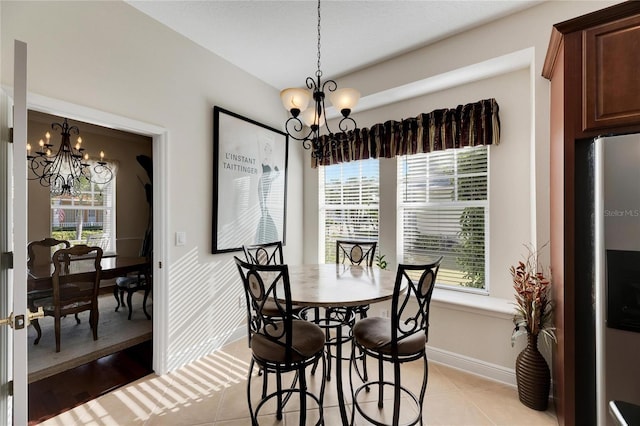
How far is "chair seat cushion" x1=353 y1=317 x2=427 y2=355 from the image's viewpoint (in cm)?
167

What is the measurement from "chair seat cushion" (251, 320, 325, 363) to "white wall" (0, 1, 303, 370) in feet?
4.06

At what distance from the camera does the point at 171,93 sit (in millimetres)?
2525

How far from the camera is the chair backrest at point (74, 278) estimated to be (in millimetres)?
2836

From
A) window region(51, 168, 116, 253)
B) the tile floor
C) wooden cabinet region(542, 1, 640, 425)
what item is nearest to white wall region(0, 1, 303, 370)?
the tile floor

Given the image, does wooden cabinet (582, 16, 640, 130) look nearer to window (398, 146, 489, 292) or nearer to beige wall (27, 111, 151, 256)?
window (398, 146, 489, 292)

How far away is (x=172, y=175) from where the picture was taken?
253cm

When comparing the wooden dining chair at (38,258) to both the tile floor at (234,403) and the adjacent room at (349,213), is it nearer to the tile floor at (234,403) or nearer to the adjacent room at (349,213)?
the adjacent room at (349,213)

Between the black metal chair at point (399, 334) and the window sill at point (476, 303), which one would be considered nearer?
the black metal chair at point (399, 334)

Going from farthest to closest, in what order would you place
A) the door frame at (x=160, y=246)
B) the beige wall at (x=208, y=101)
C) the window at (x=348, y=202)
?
the window at (x=348, y=202), the door frame at (x=160, y=246), the beige wall at (x=208, y=101)

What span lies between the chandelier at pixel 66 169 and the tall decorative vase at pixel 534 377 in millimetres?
5411

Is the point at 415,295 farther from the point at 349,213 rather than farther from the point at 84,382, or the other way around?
the point at 84,382

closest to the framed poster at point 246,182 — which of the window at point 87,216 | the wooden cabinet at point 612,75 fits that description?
the wooden cabinet at point 612,75

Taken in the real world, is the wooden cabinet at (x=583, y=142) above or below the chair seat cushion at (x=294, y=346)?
above

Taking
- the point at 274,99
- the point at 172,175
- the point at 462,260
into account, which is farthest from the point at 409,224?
the point at 172,175
